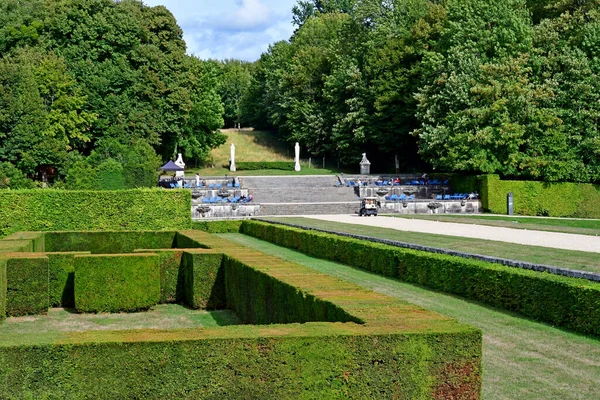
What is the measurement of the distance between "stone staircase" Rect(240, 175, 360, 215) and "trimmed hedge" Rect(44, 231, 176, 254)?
1995 centimetres

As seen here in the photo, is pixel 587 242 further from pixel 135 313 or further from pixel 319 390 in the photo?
pixel 319 390

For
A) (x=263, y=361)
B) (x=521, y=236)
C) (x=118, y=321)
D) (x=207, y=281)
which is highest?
(x=263, y=361)

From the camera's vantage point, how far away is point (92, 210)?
32406 mm

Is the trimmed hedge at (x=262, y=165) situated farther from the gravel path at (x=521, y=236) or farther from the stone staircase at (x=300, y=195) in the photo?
the gravel path at (x=521, y=236)

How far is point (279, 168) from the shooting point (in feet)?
241

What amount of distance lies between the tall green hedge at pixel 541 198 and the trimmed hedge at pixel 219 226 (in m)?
16.4

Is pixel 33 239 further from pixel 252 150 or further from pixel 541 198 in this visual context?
pixel 252 150

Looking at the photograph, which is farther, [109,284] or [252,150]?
[252,150]

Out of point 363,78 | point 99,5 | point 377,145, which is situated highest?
point 99,5

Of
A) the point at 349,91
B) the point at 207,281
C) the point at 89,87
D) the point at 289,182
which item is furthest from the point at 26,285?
the point at 349,91

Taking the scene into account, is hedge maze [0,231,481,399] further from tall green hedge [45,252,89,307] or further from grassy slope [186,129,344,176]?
grassy slope [186,129,344,176]

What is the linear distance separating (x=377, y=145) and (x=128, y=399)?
62.6m

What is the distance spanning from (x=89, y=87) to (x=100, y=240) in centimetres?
3450

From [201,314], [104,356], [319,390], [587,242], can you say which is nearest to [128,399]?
[104,356]
